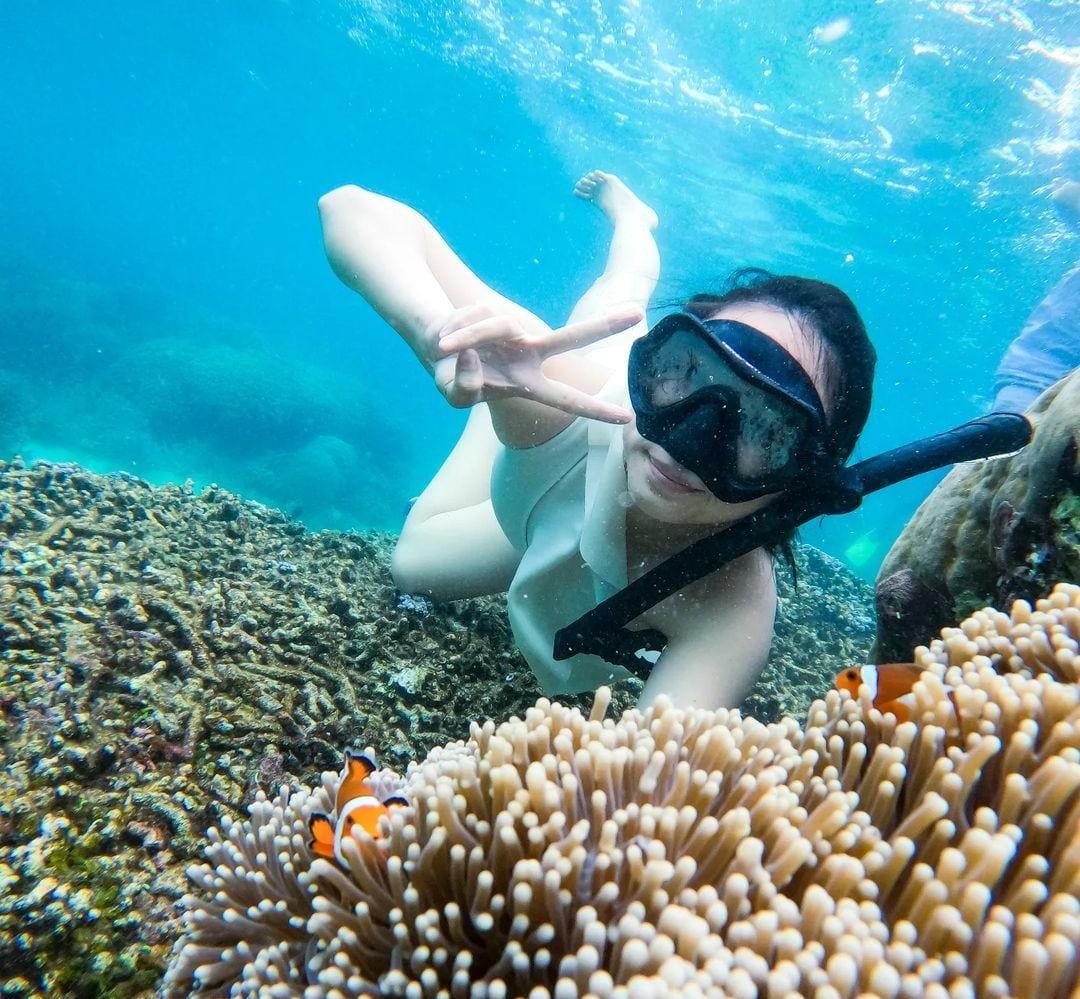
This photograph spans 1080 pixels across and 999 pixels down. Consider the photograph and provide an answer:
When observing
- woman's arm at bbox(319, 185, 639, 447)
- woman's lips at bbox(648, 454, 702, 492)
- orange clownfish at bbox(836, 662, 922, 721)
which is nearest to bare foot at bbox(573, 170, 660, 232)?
woman's arm at bbox(319, 185, 639, 447)

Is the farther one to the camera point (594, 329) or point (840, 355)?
point (840, 355)

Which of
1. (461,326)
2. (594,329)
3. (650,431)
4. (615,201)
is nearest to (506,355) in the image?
(461,326)

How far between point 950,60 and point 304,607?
19679 mm

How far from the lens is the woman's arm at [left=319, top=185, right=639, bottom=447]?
216 centimetres

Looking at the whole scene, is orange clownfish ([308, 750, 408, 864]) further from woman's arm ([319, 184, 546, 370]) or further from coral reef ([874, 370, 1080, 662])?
coral reef ([874, 370, 1080, 662])

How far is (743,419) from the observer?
8.02 ft

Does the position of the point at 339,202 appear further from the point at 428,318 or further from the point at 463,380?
the point at 463,380

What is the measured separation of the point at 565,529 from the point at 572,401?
42.8 inches

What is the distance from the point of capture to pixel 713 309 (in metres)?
2.80

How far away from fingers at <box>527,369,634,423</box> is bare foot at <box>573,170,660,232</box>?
470 cm

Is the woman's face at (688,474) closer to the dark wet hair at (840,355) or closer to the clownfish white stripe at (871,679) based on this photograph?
the dark wet hair at (840,355)

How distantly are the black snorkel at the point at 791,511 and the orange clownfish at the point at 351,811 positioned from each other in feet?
4.40

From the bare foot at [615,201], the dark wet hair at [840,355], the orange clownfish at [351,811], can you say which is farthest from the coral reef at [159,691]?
the bare foot at [615,201]

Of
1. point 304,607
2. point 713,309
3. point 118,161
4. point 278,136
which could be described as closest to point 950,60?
point 713,309
